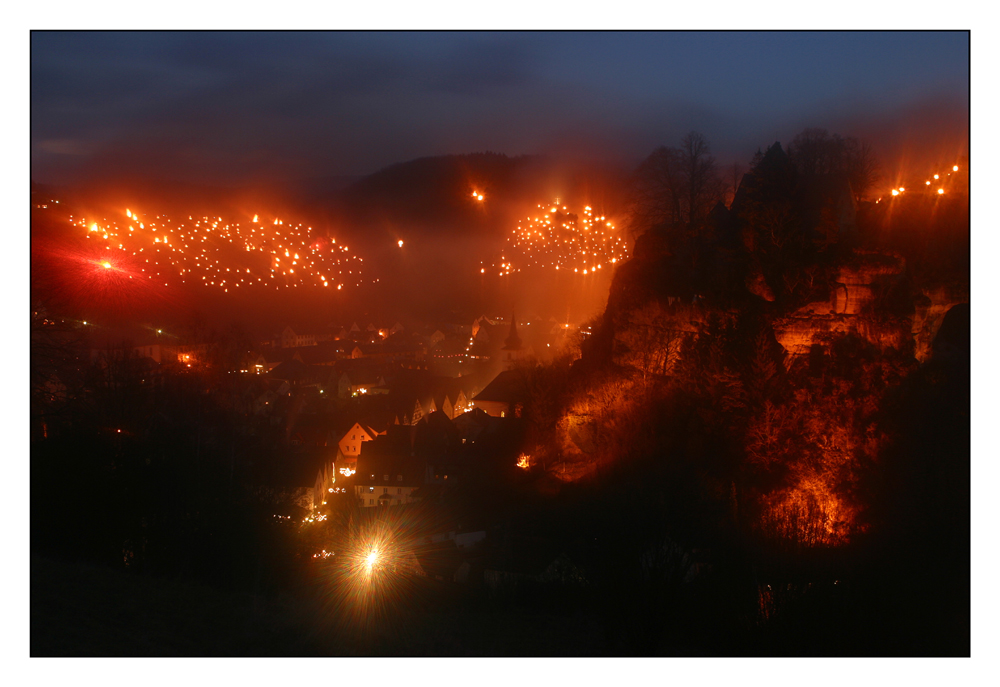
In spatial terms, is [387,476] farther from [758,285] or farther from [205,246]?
[758,285]

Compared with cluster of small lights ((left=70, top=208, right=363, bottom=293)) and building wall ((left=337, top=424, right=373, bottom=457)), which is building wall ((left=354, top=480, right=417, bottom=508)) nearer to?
building wall ((left=337, top=424, right=373, bottom=457))

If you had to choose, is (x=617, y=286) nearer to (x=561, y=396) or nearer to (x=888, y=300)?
(x=561, y=396)

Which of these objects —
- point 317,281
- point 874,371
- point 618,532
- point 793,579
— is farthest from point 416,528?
point 317,281

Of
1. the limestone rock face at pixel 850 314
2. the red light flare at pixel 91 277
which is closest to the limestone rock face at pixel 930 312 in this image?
the limestone rock face at pixel 850 314

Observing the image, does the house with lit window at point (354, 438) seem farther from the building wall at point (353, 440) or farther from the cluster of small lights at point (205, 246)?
the cluster of small lights at point (205, 246)

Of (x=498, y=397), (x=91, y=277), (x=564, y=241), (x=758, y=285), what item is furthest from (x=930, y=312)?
(x=91, y=277)
